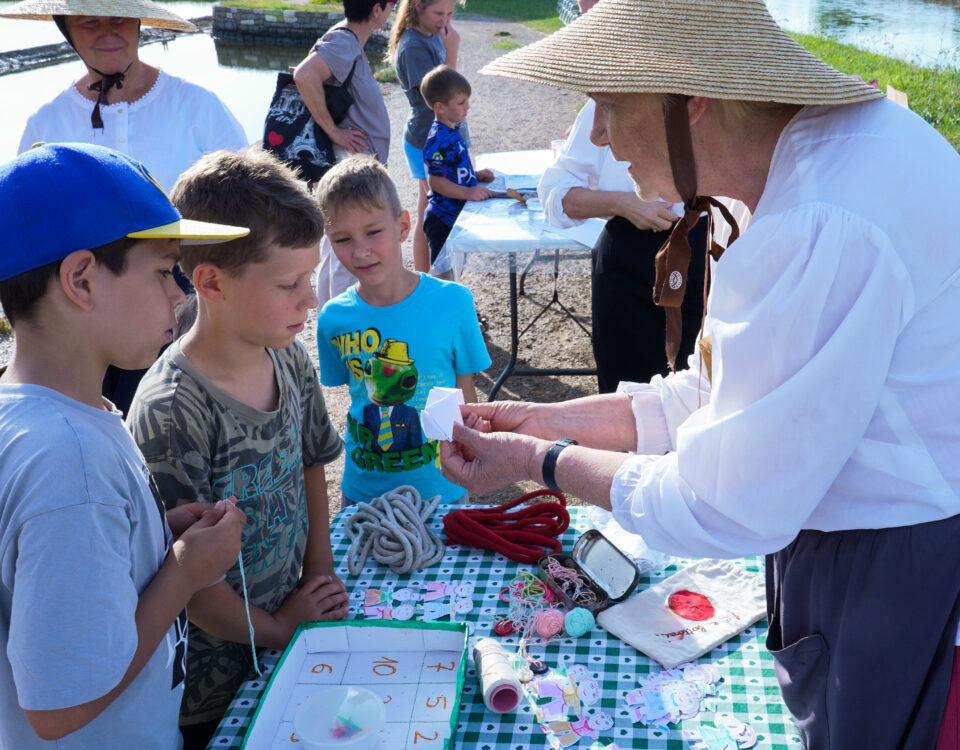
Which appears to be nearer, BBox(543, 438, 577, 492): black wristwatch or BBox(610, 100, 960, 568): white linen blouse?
BBox(610, 100, 960, 568): white linen blouse

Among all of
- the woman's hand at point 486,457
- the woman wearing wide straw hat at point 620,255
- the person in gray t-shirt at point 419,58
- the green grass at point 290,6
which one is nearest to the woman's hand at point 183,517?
the woman's hand at point 486,457

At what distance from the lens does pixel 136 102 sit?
3037 millimetres

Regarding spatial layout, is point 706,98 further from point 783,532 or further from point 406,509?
point 406,509

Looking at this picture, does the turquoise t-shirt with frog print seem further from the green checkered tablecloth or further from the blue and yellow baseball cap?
the blue and yellow baseball cap

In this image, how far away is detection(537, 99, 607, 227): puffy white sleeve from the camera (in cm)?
326

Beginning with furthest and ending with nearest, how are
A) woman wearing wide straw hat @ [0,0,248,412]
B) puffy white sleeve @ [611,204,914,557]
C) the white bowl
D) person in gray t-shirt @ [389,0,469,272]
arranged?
person in gray t-shirt @ [389,0,469,272] → woman wearing wide straw hat @ [0,0,248,412] → the white bowl → puffy white sleeve @ [611,204,914,557]

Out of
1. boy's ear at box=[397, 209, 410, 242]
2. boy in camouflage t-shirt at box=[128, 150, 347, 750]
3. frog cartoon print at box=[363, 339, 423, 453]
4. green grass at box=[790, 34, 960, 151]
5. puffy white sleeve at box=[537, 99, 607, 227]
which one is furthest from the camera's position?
green grass at box=[790, 34, 960, 151]

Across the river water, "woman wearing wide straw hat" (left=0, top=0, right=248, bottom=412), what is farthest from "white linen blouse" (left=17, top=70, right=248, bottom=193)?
the river water

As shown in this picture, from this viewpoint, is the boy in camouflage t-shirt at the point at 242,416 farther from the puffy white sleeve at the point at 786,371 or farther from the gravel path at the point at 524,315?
the gravel path at the point at 524,315

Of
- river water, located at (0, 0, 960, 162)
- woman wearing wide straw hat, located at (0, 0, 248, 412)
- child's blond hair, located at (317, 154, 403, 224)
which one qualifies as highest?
woman wearing wide straw hat, located at (0, 0, 248, 412)

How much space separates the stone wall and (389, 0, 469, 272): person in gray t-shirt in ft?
73.6

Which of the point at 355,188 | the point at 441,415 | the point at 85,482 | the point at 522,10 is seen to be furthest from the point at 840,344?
the point at 522,10

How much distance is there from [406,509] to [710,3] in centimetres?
128

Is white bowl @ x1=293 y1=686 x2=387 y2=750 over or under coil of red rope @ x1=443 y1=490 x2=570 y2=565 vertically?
over
